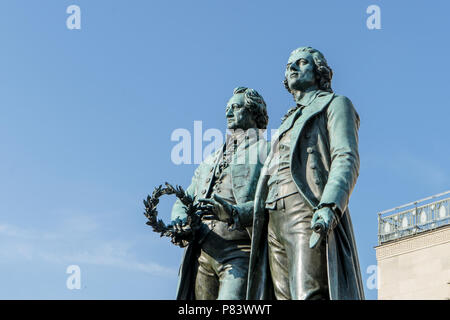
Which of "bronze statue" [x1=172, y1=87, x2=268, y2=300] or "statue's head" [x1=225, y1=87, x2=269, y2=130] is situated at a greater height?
"statue's head" [x1=225, y1=87, x2=269, y2=130]

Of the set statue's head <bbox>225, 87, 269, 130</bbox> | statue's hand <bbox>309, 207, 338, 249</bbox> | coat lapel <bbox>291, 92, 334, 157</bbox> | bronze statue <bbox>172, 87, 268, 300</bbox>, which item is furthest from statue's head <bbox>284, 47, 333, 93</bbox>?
statue's hand <bbox>309, 207, 338, 249</bbox>

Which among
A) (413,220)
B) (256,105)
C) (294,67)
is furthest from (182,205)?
(413,220)

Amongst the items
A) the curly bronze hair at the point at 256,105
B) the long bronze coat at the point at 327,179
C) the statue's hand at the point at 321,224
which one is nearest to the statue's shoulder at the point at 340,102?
the long bronze coat at the point at 327,179

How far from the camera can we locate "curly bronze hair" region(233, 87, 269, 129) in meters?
12.4

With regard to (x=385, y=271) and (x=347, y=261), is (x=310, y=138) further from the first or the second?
(x=385, y=271)

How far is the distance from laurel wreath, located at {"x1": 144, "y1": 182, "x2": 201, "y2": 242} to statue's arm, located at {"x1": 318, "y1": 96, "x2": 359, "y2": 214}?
199cm

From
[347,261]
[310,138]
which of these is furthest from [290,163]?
[347,261]

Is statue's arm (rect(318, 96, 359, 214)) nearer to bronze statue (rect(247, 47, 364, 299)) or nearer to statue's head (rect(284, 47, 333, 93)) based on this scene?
bronze statue (rect(247, 47, 364, 299))

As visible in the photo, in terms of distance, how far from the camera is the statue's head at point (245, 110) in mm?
12391

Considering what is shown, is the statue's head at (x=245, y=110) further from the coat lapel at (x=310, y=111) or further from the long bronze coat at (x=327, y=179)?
the coat lapel at (x=310, y=111)

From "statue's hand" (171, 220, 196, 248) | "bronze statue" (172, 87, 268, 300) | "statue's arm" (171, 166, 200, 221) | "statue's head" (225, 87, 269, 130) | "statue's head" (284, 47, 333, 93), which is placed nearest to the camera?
"statue's head" (284, 47, 333, 93)

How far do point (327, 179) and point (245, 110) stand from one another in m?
2.62

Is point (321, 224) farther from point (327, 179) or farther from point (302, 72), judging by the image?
point (302, 72)

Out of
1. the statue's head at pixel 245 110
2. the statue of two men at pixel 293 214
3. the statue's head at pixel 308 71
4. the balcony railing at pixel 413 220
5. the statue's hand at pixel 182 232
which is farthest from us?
the balcony railing at pixel 413 220
